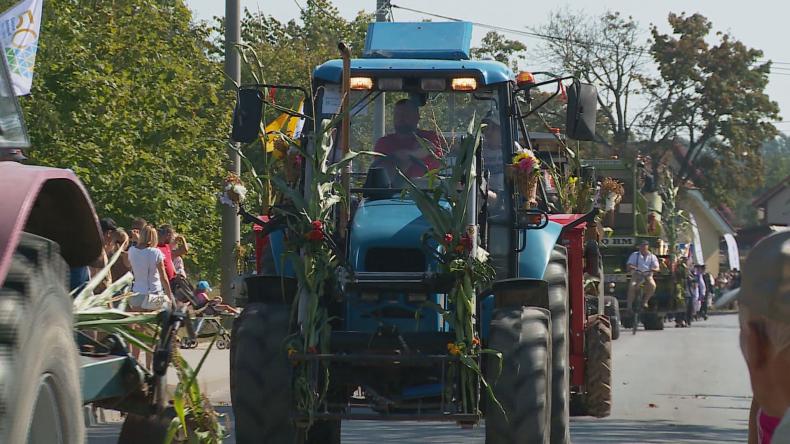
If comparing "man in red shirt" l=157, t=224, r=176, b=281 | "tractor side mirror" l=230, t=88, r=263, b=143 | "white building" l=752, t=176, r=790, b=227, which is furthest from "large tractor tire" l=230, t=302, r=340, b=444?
"white building" l=752, t=176, r=790, b=227

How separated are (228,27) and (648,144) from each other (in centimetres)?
5052

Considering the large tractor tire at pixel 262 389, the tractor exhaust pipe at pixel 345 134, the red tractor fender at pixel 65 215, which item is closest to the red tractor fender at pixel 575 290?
the tractor exhaust pipe at pixel 345 134

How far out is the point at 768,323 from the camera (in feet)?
7.98

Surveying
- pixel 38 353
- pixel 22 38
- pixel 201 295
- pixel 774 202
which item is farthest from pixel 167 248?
pixel 774 202

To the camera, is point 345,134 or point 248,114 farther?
point 248,114

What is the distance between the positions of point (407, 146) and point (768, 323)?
740 cm

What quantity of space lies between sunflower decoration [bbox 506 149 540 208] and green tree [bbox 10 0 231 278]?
15855 millimetres

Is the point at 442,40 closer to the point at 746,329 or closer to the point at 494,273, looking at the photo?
the point at 494,273

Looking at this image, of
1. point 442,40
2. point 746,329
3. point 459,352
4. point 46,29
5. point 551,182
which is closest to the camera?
point 746,329

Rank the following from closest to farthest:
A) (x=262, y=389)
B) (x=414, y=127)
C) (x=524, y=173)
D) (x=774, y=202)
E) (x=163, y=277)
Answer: (x=262, y=389), (x=524, y=173), (x=414, y=127), (x=163, y=277), (x=774, y=202)

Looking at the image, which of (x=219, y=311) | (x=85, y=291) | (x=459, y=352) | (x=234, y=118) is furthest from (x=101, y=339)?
(x=219, y=311)

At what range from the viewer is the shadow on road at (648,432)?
12.1 m

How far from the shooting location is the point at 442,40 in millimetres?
10406

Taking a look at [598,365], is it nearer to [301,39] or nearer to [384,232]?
[384,232]
